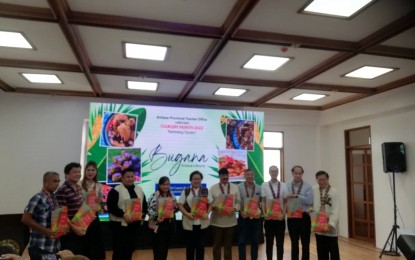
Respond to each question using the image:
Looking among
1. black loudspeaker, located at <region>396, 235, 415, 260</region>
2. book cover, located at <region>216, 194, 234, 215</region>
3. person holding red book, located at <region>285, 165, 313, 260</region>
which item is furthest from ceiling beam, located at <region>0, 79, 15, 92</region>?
black loudspeaker, located at <region>396, 235, 415, 260</region>

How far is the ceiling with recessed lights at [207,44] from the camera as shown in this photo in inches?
127

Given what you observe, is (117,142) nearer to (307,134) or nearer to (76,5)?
(76,5)

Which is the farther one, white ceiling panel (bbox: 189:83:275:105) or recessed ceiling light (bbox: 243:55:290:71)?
white ceiling panel (bbox: 189:83:275:105)

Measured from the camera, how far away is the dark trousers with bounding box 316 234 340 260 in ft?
12.5

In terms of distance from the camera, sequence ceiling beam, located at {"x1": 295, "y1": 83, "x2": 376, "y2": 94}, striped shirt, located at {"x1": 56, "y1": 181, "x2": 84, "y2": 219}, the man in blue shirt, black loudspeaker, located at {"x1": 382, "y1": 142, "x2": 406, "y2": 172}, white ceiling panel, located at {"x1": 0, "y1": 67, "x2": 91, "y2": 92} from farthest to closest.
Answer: ceiling beam, located at {"x1": 295, "y1": 83, "x2": 376, "y2": 94}
black loudspeaker, located at {"x1": 382, "y1": 142, "x2": 406, "y2": 172}
white ceiling panel, located at {"x1": 0, "y1": 67, "x2": 91, "y2": 92}
striped shirt, located at {"x1": 56, "y1": 181, "x2": 84, "y2": 219}
the man in blue shirt

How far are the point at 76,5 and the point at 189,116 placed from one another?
11.2 feet

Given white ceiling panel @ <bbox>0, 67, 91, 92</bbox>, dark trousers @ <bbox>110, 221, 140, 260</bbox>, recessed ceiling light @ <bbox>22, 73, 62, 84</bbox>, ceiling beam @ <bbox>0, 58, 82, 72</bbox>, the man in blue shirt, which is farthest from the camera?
recessed ceiling light @ <bbox>22, 73, 62, 84</bbox>

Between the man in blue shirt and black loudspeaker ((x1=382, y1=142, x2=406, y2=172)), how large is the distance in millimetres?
5519

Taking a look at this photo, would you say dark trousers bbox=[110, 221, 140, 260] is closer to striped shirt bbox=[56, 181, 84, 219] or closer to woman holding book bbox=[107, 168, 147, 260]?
woman holding book bbox=[107, 168, 147, 260]

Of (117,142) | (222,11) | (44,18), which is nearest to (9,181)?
(117,142)

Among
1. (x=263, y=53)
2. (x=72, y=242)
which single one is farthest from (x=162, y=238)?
(x=263, y=53)

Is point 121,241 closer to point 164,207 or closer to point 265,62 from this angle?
point 164,207

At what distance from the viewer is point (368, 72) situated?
5.11 metres

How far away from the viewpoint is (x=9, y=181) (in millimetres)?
6363
